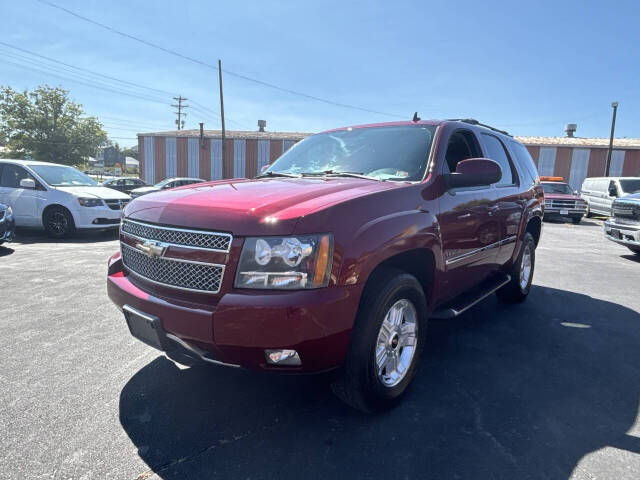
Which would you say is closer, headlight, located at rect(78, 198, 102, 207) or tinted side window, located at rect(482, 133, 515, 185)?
tinted side window, located at rect(482, 133, 515, 185)

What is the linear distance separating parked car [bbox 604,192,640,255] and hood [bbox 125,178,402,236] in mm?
7319

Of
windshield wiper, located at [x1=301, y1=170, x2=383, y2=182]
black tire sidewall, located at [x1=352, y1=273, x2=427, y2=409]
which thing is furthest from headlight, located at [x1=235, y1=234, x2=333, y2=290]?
windshield wiper, located at [x1=301, y1=170, x2=383, y2=182]

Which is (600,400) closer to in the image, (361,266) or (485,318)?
(485,318)

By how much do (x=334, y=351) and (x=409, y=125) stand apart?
7.31 feet

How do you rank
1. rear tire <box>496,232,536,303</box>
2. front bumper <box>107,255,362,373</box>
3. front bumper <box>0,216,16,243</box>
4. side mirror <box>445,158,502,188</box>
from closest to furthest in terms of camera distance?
front bumper <box>107,255,362,373</box> < side mirror <box>445,158,502,188</box> < rear tire <box>496,232,536,303</box> < front bumper <box>0,216,16,243</box>

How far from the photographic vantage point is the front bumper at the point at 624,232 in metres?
7.64

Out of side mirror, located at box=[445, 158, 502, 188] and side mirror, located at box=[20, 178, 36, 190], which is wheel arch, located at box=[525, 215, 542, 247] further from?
side mirror, located at box=[20, 178, 36, 190]

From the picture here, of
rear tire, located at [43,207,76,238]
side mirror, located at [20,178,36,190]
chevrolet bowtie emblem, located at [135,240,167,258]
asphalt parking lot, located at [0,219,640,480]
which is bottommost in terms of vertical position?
asphalt parking lot, located at [0,219,640,480]

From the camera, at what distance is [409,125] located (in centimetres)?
352

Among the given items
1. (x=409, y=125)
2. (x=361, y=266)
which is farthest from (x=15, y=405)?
(x=409, y=125)

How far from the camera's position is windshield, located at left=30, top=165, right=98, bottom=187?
8.98 meters

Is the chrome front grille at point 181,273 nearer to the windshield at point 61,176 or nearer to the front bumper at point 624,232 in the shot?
the windshield at point 61,176

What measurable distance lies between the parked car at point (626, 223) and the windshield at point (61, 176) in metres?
11.5

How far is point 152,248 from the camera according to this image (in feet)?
7.62
